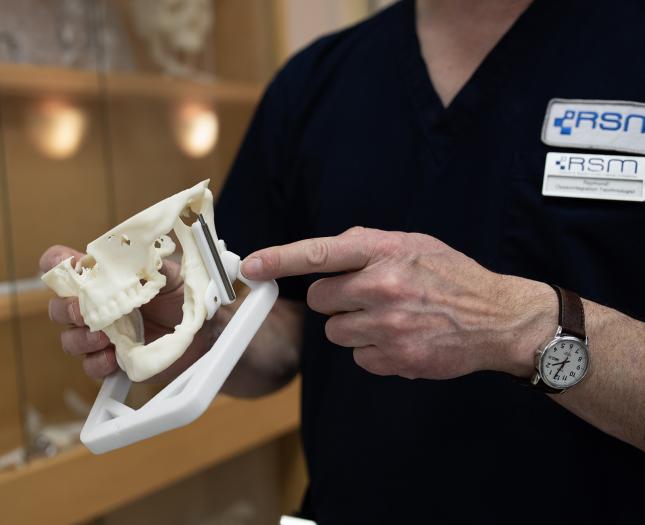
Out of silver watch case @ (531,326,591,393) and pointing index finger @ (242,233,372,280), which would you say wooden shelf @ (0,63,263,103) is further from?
silver watch case @ (531,326,591,393)

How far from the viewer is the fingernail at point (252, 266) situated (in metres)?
0.72

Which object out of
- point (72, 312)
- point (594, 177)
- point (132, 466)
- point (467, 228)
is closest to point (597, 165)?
point (594, 177)

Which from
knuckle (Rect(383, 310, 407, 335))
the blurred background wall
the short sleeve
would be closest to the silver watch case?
knuckle (Rect(383, 310, 407, 335))

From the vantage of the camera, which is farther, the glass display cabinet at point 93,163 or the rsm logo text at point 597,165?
the glass display cabinet at point 93,163

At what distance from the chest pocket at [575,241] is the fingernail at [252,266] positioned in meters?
0.38

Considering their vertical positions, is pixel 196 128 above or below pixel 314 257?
→ below

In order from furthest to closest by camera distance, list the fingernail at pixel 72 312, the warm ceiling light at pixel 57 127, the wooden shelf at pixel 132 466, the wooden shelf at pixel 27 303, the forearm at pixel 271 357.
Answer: the warm ceiling light at pixel 57 127, the wooden shelf at pixel 27 303, the wooden shelf at pixel 132 466, the forearm at pixel 271 357, the fingernail at pixel 72 312

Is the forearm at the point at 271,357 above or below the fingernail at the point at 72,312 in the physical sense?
below

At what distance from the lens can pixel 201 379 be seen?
676 mm

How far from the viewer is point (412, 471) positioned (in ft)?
3.29

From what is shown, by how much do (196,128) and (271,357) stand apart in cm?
96

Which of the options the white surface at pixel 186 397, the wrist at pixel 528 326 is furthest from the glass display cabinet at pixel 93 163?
the wrist at pixel 528 326

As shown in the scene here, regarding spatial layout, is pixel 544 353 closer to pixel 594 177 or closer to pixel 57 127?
pixel 594 177

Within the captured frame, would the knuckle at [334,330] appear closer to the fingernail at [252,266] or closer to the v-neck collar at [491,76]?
the fingernail at [252,266]
